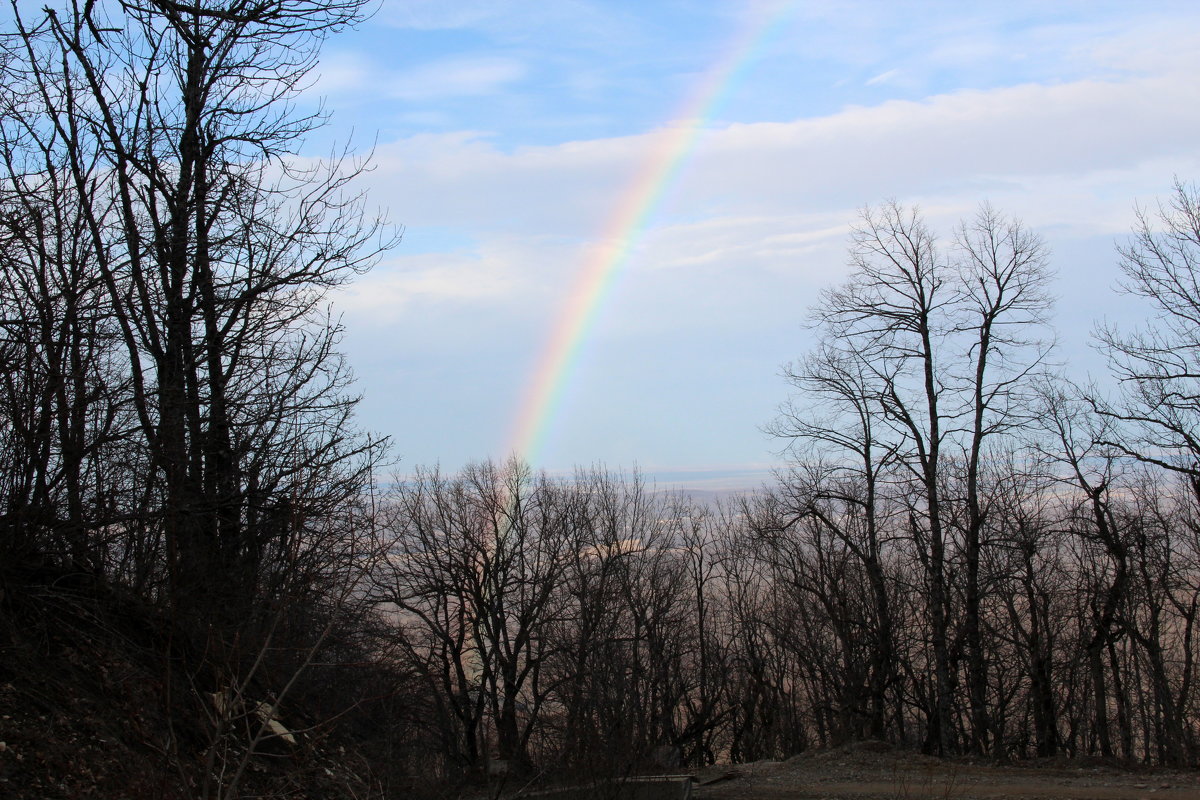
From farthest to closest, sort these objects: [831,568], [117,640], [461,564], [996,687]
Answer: [831,568] < [461,564] < [996,687] < [117,640]

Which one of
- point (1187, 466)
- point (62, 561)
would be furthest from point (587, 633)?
point (62, 561)

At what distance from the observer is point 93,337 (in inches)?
285

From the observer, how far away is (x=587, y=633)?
29.3m

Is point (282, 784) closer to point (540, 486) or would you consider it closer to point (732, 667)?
point (540, 486)

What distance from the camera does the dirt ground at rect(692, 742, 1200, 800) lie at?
49.8ft

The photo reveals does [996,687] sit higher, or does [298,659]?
[298,659]

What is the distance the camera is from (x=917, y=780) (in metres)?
17.7

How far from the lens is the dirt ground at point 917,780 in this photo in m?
15.2

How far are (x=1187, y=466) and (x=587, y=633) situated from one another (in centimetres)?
1727

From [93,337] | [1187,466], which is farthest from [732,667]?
[93,337]

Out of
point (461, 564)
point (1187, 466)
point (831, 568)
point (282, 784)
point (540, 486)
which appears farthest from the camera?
point (540, 486)

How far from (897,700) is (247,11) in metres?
29.0

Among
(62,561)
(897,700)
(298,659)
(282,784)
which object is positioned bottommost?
(897,700)

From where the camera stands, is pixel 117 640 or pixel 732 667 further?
→ pixel 732 667
